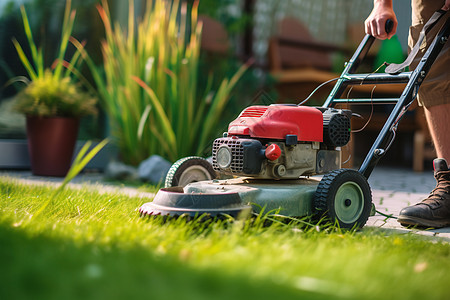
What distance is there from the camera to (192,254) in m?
1.45

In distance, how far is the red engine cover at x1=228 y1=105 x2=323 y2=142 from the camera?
217 centimetres

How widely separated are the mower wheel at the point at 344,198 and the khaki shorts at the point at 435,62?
0.70 m

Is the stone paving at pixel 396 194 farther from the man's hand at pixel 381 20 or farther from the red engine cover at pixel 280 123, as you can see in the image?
the man's hand at pixel 381 20

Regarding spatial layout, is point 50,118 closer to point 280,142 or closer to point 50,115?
point 50,115

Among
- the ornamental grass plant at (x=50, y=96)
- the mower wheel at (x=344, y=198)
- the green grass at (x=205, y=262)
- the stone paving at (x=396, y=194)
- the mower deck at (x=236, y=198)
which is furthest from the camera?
the ornamental grass plant at (x=50, y=96)

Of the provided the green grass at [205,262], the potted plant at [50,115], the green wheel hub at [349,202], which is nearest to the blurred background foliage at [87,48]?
the potted plant at [50,115]

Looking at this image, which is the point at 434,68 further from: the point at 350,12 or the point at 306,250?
the point at 350,12

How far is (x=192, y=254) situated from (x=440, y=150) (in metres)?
1.69

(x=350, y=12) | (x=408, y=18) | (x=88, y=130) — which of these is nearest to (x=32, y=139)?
(x=88, y=130)

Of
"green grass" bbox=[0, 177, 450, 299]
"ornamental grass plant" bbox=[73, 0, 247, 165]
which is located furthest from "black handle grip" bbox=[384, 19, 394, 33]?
"ornamental grass plant" bbox=[73, 0, 247, 165]

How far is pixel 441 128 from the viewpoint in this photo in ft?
8.75

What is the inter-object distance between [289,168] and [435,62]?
972 mm

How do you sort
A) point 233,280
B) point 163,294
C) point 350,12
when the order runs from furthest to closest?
point 350,12 < point 233,280 < point 163,294

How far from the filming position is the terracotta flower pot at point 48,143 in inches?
162
